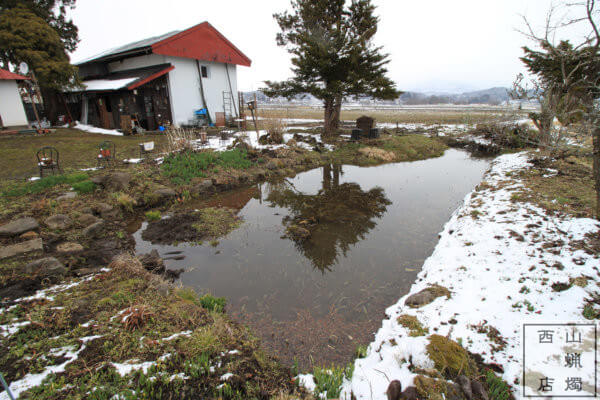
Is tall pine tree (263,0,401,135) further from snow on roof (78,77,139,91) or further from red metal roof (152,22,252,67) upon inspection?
snow on roof (78,77,139,91)

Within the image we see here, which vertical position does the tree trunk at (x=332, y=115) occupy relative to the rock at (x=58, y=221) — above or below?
above

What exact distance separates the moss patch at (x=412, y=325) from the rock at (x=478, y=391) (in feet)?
2.48

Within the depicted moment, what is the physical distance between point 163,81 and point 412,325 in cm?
2005

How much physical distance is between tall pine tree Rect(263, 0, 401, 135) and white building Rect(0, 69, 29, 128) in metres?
16.8

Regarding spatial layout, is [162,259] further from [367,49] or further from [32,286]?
[367,49]

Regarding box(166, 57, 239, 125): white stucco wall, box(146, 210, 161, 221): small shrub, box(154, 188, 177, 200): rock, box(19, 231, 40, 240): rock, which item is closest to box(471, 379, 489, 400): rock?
box(146, 210, 161, 221): small shrub

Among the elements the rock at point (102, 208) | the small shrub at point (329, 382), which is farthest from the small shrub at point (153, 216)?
the small shrub at point (329, 382)

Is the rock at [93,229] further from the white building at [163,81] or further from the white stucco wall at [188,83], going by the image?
the white stucco wall at [188,83]

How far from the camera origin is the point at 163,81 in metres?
17.7

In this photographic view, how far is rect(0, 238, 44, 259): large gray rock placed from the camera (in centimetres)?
467

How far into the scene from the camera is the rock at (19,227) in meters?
5.28

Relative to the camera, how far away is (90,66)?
69.1ft

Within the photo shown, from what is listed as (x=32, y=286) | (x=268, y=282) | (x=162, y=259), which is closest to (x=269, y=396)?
(x=268, y=282)

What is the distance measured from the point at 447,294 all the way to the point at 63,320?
503 centimetres
